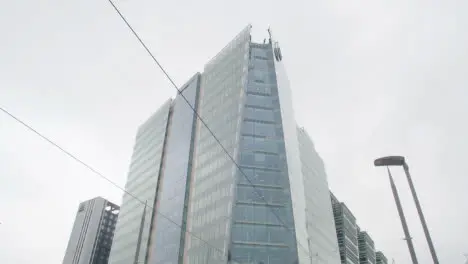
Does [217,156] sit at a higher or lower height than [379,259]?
lower

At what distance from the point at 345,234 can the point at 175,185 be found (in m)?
58.3

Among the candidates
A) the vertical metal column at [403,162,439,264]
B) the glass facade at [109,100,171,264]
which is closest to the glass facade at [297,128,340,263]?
the glass facade at [109,100,171,264]

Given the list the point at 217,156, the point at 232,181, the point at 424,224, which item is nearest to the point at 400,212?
the point at 424,224

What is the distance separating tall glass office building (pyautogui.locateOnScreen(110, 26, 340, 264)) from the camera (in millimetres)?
45375

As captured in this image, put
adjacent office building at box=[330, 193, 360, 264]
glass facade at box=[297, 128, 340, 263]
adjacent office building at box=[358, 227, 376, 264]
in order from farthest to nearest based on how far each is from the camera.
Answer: adjacent office building at box=[358, 227, 376, 264]
adjacent office building at box=[330, 193, 360, 264]
glass facade at box=[297, 128, 340, 263]

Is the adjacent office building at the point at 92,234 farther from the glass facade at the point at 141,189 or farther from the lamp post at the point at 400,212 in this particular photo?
the lamp post at the point at 400,212

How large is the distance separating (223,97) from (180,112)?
62.0 feet

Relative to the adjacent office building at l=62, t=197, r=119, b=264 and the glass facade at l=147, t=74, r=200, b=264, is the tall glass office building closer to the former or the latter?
the glass facade at l=147, t=74, r=200, b=264

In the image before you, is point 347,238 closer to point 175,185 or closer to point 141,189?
point 175,185

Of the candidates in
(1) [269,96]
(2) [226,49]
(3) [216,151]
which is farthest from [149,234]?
(2) [226,49]

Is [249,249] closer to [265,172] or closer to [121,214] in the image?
[265,172]

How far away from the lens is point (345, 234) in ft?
319

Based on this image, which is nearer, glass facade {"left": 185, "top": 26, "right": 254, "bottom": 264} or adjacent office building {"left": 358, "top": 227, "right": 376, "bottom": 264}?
glass facade {"left": 185, "top": 26, "right": 254, "bottom": 264}

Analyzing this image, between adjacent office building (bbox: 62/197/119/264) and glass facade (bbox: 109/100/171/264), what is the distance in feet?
181
